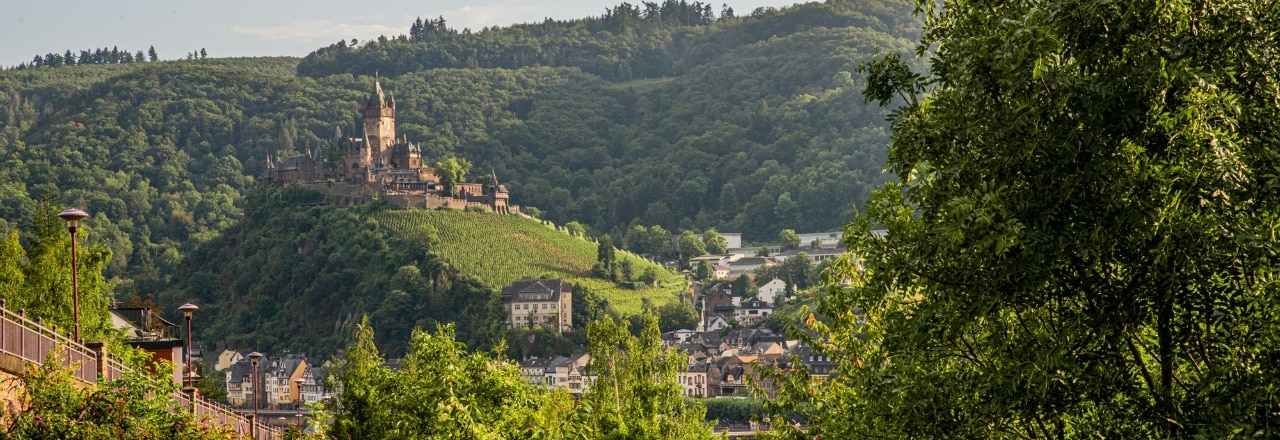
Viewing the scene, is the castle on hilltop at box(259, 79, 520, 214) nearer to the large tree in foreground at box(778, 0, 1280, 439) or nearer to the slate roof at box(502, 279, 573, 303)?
the slate roof at box(502, 279, 573, 303)

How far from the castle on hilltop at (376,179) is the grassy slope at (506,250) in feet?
6.20

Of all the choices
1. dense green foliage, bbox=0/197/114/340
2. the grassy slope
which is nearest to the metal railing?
dense green foliage, bbox=0/197/114/340

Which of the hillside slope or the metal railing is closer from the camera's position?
the metal railing

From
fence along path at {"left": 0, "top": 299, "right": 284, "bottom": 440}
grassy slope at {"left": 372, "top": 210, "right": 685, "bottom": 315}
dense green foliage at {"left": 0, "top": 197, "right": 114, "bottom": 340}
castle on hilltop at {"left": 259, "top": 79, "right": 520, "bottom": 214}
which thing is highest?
castle on hilltop at {"left": 259, "top": 79, "right": 520, "bottom": 214}

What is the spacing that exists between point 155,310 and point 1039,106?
166ft

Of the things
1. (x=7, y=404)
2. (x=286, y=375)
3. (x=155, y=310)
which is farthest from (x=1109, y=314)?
(x=286, y=375)

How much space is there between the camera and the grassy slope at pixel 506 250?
478 feet

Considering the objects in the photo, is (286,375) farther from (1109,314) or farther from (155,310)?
(1109,314)

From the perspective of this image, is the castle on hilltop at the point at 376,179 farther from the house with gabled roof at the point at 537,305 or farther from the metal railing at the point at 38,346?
the metal railing at the point at 38,346

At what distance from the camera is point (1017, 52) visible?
39.8ft

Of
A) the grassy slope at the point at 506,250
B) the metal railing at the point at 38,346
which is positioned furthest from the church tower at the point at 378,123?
the metal railing at the point at 38,346

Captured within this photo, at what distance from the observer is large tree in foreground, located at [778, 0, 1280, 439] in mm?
11750

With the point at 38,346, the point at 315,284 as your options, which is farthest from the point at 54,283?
the point at 315,284

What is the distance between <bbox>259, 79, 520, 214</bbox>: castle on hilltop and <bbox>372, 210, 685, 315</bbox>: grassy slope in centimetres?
189
